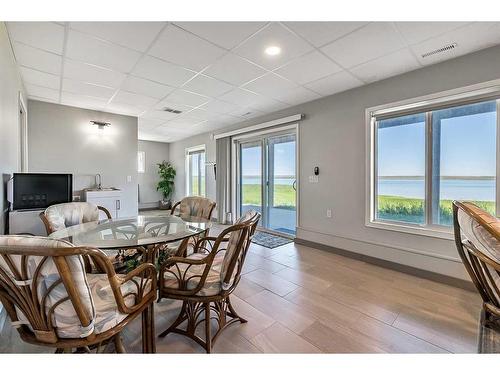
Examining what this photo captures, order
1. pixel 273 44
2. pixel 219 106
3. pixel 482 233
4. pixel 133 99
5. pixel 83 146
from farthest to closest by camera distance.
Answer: pixel 83 146 → pixel 219 106 → pixel 133 99 → pixel 273 44 → pixel 482 233

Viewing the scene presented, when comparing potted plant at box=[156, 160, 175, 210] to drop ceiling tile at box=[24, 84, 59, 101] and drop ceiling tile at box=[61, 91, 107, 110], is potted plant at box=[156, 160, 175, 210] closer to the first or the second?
drop ceiling tile at box=[61, 91, 107, 110]

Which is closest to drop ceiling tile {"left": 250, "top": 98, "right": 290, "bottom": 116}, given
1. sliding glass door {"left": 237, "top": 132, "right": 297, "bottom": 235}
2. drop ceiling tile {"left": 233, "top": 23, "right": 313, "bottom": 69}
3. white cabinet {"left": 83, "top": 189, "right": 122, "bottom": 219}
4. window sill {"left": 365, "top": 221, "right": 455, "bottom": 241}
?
sliding glass door {"left": 237, "top": 132, "right": 297, "bottom": 235}

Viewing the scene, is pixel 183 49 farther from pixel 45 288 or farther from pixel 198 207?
pixel 45 288

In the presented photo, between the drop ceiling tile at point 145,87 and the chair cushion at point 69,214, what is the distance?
172 centimetres

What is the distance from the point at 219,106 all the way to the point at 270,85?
1255mm

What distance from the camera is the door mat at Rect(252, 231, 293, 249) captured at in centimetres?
404

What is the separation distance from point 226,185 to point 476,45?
4647 mm

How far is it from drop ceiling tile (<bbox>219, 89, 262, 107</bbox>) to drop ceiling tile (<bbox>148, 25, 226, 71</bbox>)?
3.04 feet

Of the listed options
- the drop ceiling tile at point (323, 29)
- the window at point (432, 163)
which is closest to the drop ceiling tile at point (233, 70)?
the drop ceiling tile at point (323, 29)

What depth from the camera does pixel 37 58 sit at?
2516mm

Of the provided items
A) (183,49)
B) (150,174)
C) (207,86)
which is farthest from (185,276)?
(150,174)

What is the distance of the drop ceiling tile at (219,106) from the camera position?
13.1 feet
